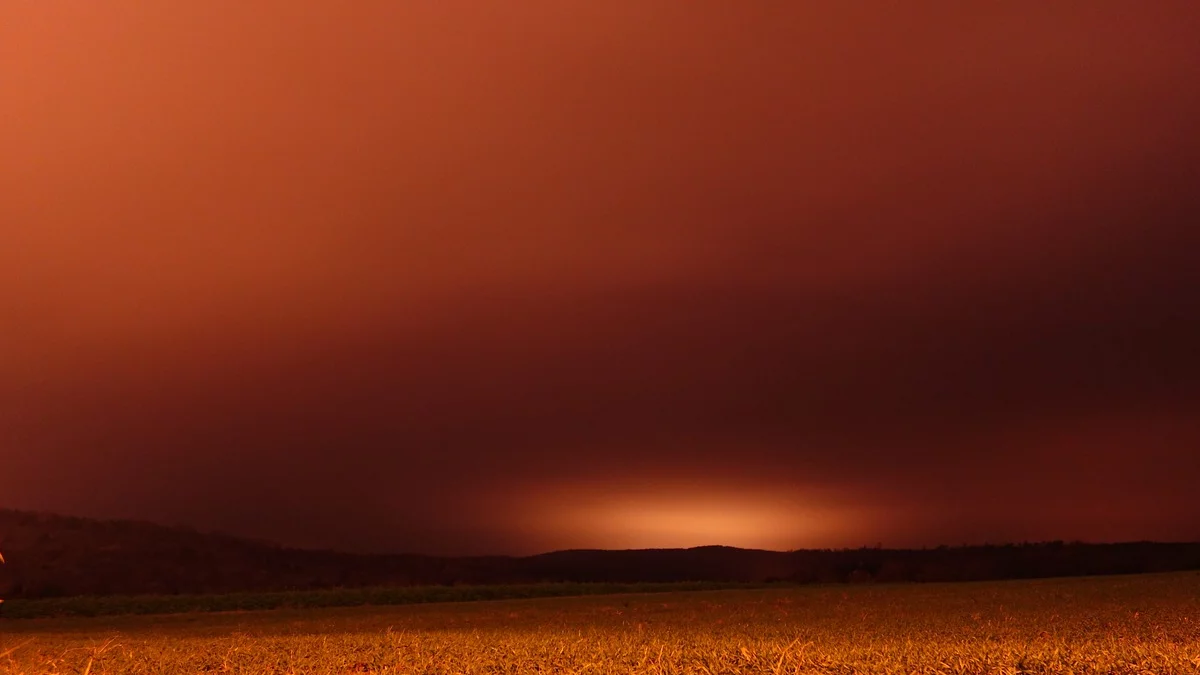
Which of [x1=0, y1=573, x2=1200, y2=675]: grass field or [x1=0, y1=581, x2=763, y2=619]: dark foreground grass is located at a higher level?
[x1=0, y1=581, x2=763, y2=619]: dark foreground grass

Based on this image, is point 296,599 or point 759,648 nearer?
point 759,648

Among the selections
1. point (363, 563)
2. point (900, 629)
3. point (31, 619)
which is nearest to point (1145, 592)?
point (900, 629)

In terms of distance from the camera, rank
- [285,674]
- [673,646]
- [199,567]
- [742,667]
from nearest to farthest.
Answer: [742,667] < [285,674] < [673,646] < [199,567]

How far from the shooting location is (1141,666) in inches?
396

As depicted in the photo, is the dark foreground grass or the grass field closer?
the grass field

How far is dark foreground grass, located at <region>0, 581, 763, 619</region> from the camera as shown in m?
39.5

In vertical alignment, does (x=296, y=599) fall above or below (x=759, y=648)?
above

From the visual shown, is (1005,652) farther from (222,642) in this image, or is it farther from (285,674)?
(222,642)

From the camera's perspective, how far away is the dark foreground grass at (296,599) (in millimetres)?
39531

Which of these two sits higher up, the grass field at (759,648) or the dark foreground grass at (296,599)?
the dark foreground grass at (296,599)

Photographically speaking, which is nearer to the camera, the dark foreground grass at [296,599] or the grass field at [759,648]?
the grass field at [759,648]

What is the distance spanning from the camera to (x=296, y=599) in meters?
44.0

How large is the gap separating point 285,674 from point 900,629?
998 centimetres

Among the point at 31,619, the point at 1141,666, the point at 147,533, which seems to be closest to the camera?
the point at 1141,666
